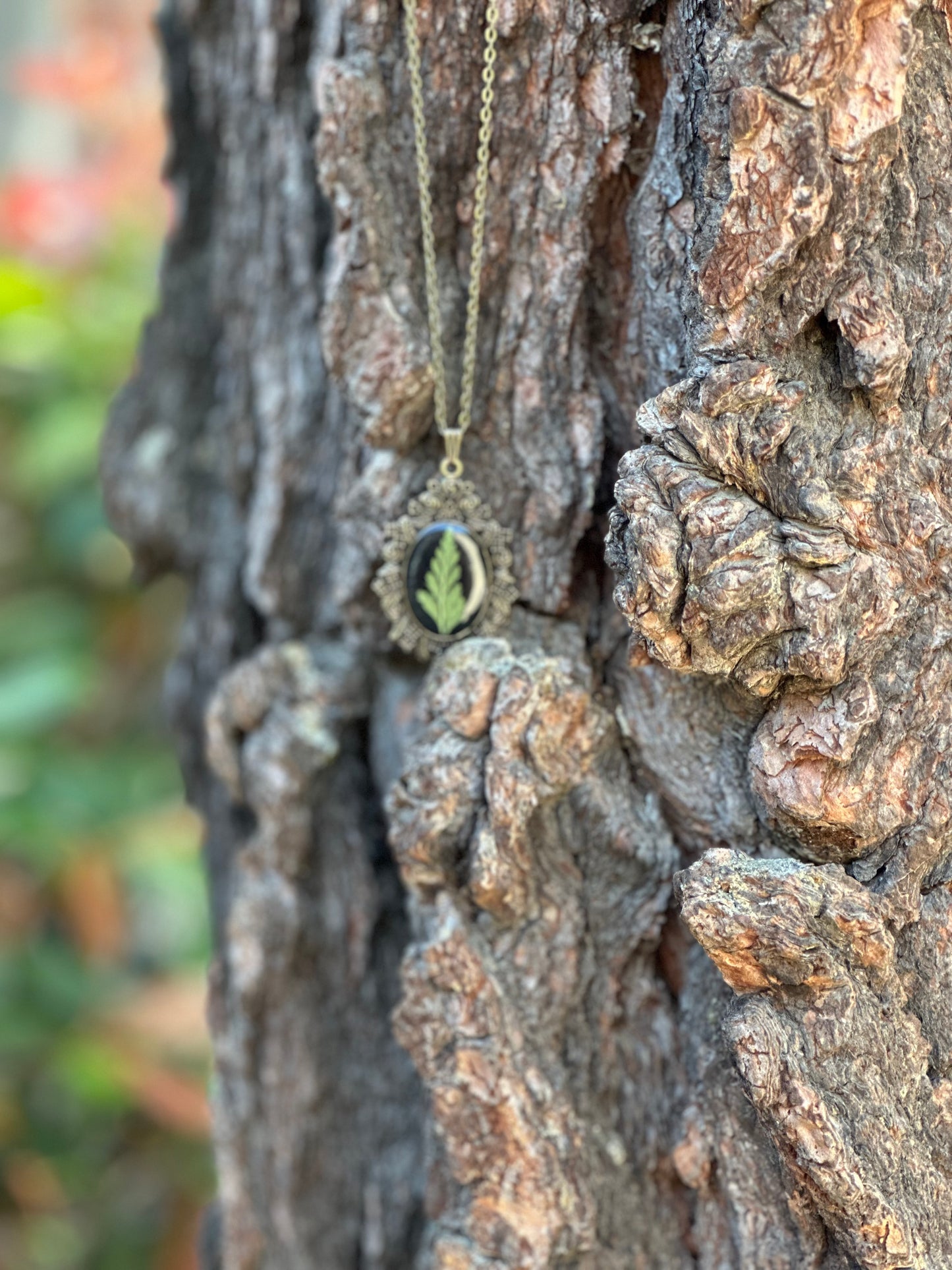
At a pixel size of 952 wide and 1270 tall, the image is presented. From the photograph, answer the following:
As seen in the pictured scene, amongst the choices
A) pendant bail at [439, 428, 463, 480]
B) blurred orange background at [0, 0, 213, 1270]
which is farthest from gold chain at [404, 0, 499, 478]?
blurred orange background at [0, 0, 213, 1270]

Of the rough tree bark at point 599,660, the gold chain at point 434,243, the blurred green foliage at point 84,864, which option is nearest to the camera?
the rough tree bark at point 599,660

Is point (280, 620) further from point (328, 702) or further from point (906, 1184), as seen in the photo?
point (906, 1184)

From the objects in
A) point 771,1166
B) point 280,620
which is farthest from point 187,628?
point 771,1166

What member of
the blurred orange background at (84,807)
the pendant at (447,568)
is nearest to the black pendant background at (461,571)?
the pendant at (447,568)

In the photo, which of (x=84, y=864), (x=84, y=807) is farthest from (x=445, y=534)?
(x=84, y=864)

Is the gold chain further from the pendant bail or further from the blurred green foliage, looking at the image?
the blurred green foliage

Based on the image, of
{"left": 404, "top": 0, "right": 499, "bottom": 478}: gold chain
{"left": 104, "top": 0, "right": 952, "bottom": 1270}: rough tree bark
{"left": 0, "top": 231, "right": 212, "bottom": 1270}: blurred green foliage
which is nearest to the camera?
{"left": 104, "top": 0, "right": 952, "bottom": 1270}: rough tree bark

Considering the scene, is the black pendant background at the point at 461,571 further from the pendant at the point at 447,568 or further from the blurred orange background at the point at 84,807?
the blurred orange background at the point at 84,807
